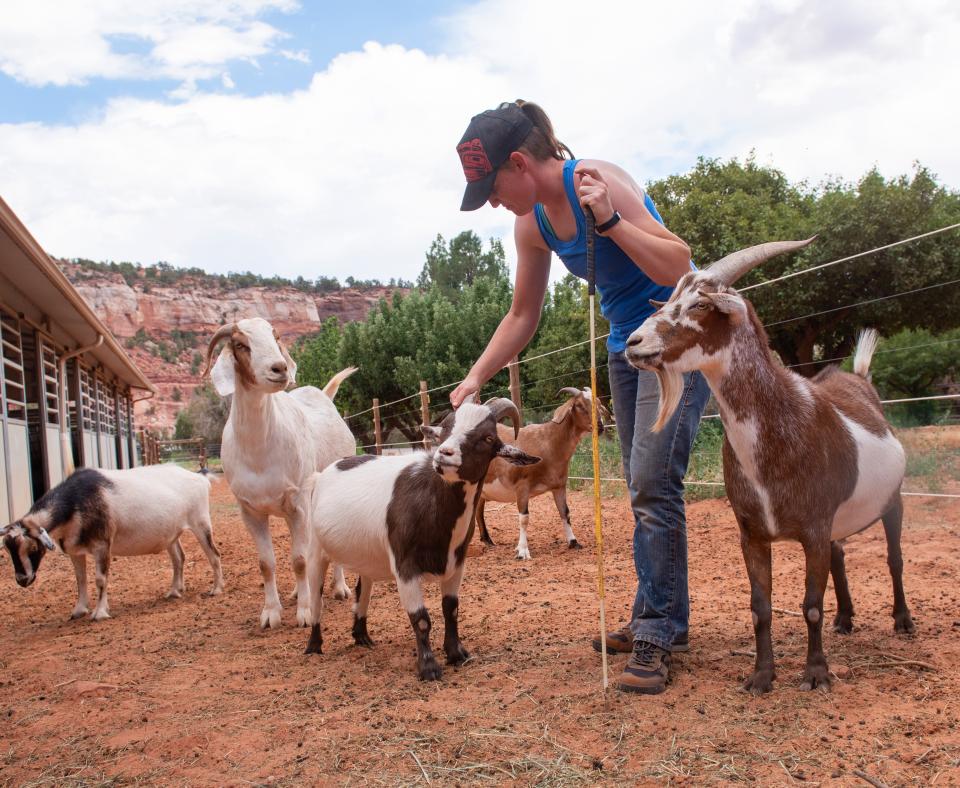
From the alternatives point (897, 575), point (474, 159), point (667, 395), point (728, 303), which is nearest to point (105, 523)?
point (474, 159)

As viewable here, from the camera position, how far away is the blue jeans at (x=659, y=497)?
305cm

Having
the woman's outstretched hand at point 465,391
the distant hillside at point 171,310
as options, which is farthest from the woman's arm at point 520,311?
the distant hillside at point 171,310

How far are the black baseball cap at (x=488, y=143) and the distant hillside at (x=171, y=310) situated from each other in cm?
7581

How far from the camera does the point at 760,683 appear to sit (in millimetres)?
2789

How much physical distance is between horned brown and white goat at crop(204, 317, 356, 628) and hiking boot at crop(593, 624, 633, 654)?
2060 mm

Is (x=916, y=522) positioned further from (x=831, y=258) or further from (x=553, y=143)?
(x=831, y=258)

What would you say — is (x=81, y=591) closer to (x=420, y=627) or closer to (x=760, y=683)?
(x=420, y=627)

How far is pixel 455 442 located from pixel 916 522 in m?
4.91

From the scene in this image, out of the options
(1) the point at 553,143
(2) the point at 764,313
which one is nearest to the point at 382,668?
(1) the point at 553,143

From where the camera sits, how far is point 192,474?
7176 mm

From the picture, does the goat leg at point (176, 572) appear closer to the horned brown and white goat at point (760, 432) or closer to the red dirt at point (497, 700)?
the red dirt at point (497, 700)

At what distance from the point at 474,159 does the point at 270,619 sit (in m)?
3.29

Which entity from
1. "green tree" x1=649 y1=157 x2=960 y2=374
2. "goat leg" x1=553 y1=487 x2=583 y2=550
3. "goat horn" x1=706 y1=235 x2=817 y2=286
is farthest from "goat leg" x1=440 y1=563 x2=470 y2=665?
"green tree" x1=649 y1=157 x2=960 y2=374

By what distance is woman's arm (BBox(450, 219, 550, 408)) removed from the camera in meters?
3.50
